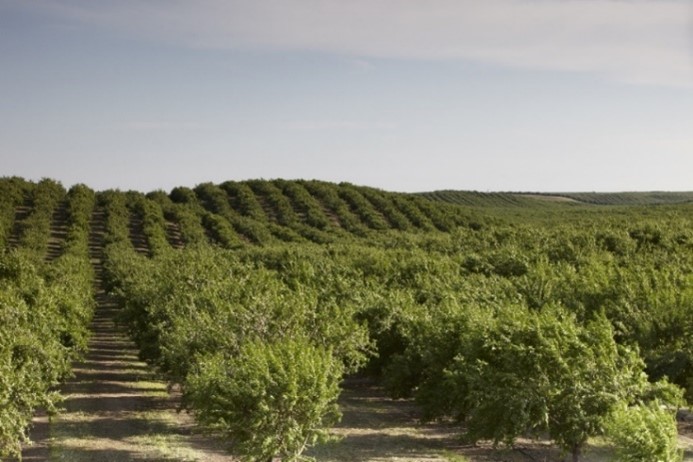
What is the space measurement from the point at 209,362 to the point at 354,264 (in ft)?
155

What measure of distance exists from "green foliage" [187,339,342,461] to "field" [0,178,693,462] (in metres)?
0.08

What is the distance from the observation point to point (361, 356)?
32.8 meters

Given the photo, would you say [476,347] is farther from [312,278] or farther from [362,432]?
[312,278]

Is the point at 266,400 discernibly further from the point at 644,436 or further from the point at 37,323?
the point at 37,323

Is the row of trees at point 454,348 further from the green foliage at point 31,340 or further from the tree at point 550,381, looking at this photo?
the green foliage at point 31,340

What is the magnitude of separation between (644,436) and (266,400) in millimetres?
12137

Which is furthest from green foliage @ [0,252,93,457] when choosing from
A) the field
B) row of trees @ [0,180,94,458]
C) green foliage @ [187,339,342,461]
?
green foliage @ [187,339,342,461]

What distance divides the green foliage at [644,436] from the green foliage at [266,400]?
9.89 metres

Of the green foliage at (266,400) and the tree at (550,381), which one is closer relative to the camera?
the green foliage at (266,400)

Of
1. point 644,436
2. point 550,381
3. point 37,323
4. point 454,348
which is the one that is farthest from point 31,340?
point 644,436

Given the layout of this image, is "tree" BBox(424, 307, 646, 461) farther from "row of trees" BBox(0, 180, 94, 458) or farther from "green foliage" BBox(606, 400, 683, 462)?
"row of trees" BBox(0, 180, 94, 458)

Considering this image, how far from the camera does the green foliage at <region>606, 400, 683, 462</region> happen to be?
19.1 m

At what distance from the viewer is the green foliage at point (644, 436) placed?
62.6 ft

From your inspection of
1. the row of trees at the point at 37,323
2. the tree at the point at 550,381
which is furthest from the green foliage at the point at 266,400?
the row of trees at the point at 37,323
